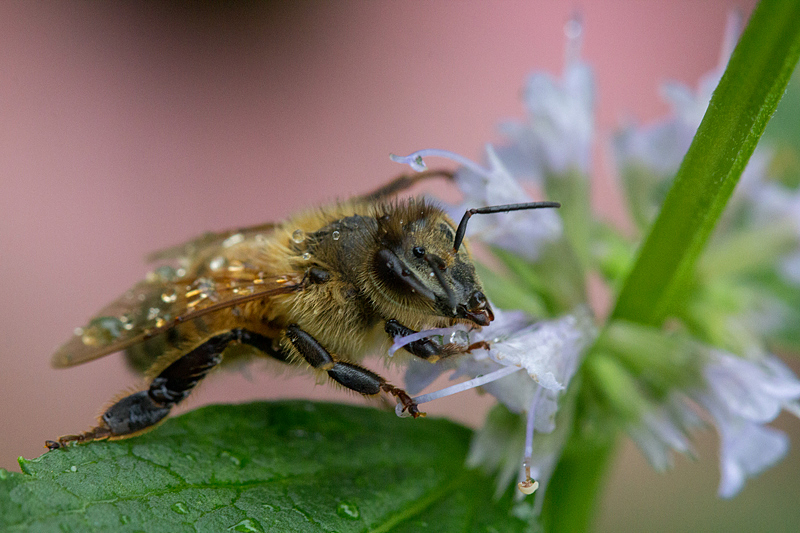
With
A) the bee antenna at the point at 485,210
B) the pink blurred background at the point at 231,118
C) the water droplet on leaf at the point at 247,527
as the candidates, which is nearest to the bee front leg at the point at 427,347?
the bee antenna at the point at 485,210

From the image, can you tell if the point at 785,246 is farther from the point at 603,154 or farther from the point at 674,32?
the point at 674,32

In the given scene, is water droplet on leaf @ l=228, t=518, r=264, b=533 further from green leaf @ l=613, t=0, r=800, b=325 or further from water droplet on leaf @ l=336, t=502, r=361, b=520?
green leaf @ l=613, t=0, r=800, b=325

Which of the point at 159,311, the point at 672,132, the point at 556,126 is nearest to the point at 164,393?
the point at 159,311

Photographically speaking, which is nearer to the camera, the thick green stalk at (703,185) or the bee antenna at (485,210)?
the thick green stalk at (703,185)

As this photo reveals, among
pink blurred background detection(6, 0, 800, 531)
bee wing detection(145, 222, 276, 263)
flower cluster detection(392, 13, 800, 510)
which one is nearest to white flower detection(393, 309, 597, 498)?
flower cluster detection(392, 13, 800, 510)

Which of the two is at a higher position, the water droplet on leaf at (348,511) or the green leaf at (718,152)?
the green leaf at (718,152)

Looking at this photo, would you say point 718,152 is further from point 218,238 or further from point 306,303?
point 218,238

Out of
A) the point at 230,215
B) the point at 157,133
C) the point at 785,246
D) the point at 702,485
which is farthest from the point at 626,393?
the point at 157,133

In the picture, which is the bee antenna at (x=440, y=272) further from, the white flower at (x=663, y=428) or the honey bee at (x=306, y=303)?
the white flower at (x=663, y=428)
